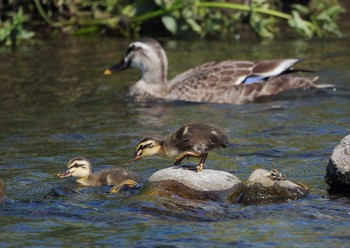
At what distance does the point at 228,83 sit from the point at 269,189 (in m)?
5.30

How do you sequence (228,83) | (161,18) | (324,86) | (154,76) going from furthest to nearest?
1. (161,18)
2. (154,76)
3. (228,83)
4. (324,86)

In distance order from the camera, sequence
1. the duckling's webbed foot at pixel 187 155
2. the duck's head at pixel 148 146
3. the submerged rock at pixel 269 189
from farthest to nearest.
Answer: the duck's head at pixel 148 146, the duckling's webbed foot at pixel 187 155, the submerged rock at pixel 269 189

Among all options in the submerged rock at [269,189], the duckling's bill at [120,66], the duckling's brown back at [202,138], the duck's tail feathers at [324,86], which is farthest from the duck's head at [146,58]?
the submerged rock at [269,189]

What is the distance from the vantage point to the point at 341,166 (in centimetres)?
765

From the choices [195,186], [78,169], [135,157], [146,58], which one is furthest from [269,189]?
[146,58]

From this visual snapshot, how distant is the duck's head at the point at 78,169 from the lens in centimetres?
845

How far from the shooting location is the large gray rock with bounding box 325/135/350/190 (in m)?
7.62

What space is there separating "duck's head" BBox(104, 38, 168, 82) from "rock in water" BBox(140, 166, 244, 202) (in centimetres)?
573

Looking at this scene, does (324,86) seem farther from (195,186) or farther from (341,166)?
(195,186)

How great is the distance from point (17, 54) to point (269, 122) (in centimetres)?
580

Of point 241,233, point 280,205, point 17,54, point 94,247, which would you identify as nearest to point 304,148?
point 280,205

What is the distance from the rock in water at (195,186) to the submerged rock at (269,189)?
0.40 ft

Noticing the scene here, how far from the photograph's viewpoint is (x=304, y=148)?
31.3ft

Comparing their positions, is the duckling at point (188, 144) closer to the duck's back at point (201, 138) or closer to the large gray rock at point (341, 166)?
the duck's back at point (201, 138)
